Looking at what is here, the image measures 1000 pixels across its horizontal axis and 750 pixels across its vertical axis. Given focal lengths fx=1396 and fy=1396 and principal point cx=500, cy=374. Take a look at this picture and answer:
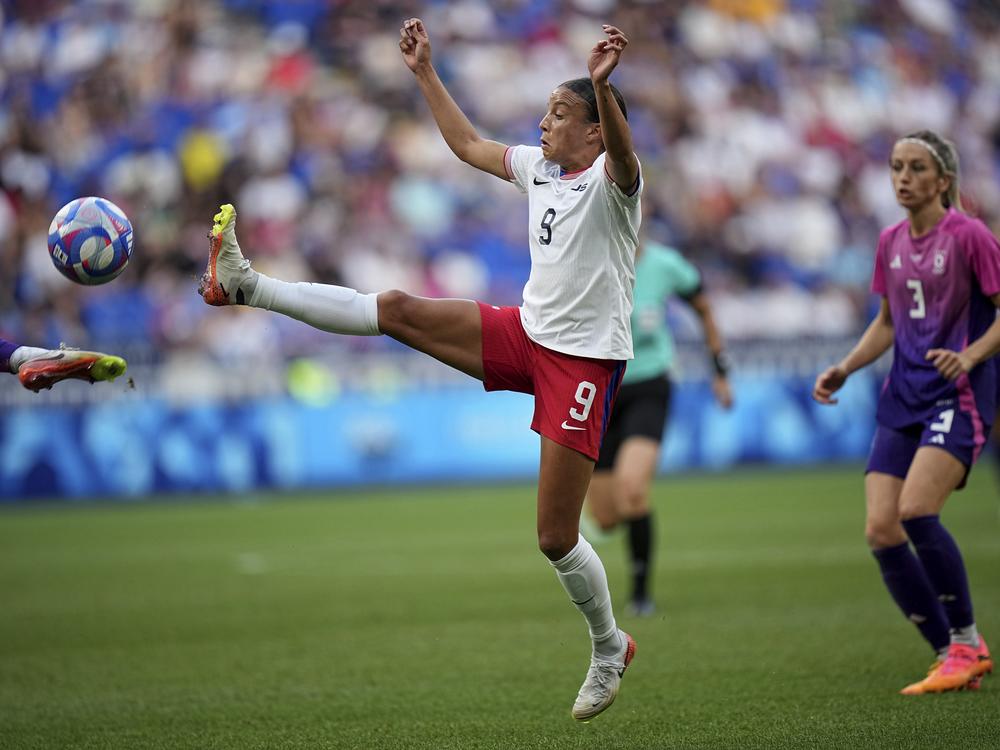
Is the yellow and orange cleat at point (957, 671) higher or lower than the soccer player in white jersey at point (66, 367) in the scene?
lower

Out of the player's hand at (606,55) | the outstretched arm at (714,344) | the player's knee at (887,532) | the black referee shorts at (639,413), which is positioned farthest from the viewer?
the outstretched arm at (714,344)

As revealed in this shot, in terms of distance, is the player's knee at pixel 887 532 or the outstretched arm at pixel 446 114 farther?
the player's knee at pixel 887 532

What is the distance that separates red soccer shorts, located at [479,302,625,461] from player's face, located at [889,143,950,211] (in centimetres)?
177

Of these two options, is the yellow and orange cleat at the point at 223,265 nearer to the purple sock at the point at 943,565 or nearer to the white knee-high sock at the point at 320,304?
the white knee-high sock at the point at 320,304

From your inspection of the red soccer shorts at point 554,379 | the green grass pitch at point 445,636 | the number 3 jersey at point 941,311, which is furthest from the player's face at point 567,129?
the green grass pitch at point 445,636

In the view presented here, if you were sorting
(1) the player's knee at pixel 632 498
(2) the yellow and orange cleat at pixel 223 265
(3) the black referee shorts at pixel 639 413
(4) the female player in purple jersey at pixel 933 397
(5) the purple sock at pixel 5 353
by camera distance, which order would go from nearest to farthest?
1. (2) the yellow and orange cleat at pixel 223 265
2. (5) the purple sock at pixel 5 353
3. (4) the female player in purple jersey at pixel 933 397
4. (1) the player's knee at pixel 632 498
5. (3) the black referee shorts at pixel 639 413

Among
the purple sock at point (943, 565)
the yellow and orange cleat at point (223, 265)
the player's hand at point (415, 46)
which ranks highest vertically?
the player's hand at point (415, 46)

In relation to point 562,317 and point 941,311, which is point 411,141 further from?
point 562,317

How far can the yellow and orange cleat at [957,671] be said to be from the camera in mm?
6238

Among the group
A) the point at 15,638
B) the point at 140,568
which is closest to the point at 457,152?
the point at 15,638

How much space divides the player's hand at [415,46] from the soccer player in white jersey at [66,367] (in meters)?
1.84

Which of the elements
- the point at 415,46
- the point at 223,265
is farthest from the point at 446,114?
the point at 223,265

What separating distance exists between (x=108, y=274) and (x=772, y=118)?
19071 millimetres

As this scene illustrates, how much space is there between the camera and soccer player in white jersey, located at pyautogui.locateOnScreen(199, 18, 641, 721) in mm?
5609
